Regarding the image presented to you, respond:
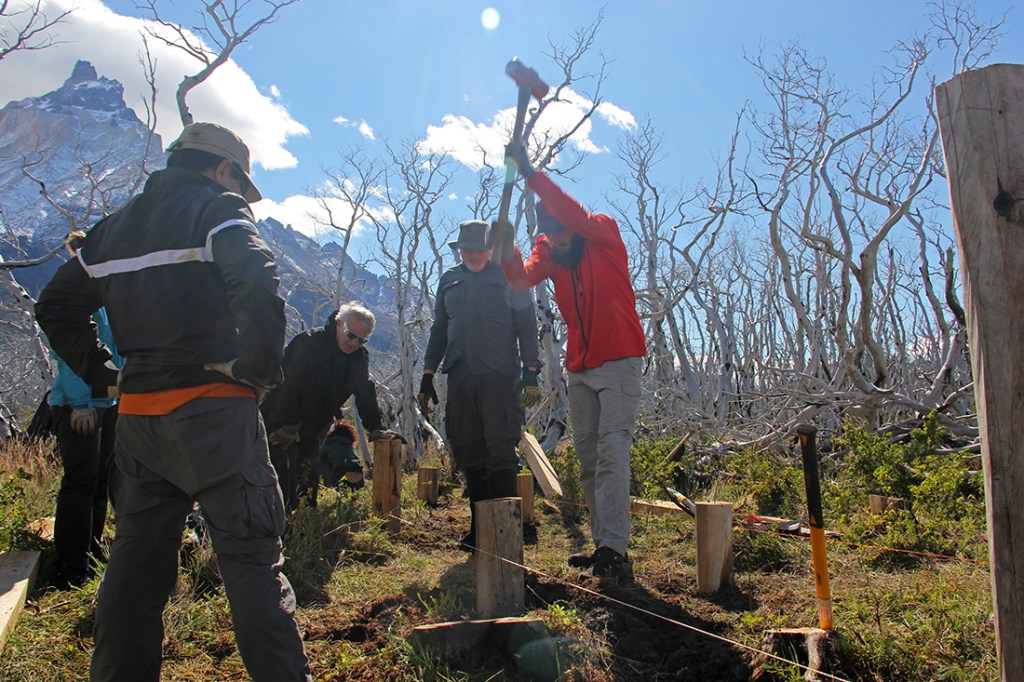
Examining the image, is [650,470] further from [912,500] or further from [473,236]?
[473,236]

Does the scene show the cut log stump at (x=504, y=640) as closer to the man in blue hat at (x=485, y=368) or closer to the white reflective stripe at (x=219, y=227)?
the white reflective stripe at (x=219, y=227)

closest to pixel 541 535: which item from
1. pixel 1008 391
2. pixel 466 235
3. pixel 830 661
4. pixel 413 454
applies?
pixel 466 235

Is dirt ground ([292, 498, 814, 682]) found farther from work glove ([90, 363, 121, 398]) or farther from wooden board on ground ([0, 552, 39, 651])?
work glove ([90, 363, 121, 398])

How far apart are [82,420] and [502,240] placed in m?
2.47

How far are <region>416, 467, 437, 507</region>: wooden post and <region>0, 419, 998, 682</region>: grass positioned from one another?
3.41 ft

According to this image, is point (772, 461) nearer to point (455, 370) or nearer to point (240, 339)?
point (455, 370)

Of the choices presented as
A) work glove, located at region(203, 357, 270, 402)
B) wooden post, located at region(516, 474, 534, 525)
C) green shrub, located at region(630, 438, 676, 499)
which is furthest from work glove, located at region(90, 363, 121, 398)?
green shrub, located at region(630, 438, 676, 499)

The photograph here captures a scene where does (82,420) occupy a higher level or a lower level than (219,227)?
lower

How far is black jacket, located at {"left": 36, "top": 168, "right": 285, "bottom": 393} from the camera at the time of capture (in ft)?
6.37

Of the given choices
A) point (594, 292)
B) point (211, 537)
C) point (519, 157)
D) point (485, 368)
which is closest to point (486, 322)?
point (485, 368)

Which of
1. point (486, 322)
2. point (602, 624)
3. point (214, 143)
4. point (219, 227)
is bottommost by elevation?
point (602, 624)

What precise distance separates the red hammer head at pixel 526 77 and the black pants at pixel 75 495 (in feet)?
8.96

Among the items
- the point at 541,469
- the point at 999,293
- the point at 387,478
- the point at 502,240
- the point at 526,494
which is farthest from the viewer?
the point at 541,469

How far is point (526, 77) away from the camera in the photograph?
145 inches
